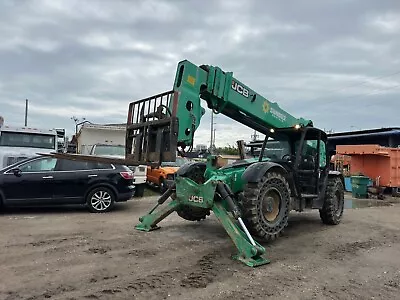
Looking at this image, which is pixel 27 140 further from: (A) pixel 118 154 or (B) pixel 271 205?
(B) pixel 271 205

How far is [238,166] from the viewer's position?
7.65 meters

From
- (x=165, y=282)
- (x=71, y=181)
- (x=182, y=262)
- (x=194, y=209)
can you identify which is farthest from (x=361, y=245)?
(x=71, y=181)

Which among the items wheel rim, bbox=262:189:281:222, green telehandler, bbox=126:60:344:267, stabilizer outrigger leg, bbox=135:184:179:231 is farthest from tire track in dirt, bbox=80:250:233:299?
stabilizer outrigger leg, bbox=135:184:179:231

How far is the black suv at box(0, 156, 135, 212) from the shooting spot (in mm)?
9539

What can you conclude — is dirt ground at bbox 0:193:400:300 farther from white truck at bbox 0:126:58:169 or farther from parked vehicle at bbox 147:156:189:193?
parked vehicle at bbox 147:156:189:193

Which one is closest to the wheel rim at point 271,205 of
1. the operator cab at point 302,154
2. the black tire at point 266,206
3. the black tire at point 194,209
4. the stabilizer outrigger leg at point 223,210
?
the black tire at point 266,206

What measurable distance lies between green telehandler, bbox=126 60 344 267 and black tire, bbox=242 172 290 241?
0.6 inches

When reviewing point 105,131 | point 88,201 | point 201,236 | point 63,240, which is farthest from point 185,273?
point 105,131

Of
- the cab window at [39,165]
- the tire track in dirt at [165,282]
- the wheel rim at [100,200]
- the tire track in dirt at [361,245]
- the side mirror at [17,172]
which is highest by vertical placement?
the cab window at [39,165]

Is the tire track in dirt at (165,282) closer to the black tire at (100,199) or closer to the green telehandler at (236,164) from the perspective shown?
the green telehandler at (236,164)

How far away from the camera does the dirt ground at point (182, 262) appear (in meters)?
4.45

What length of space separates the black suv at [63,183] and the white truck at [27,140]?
321 cm

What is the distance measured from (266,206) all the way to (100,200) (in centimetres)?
516

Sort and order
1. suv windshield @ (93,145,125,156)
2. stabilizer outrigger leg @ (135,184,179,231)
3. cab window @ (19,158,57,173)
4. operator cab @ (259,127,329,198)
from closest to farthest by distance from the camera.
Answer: stabilizer outrigger leg @ (135,184,179,231) → operator cab @ (259,127,329,198) → cab window @ (19,158,57,173) → suv windshield @ (93,145,125,156)
